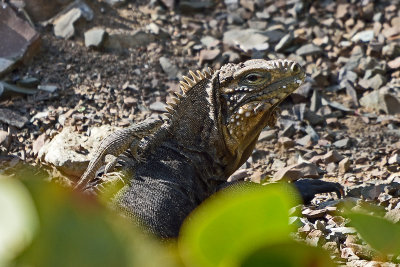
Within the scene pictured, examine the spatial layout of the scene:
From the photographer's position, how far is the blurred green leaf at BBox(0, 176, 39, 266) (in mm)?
794

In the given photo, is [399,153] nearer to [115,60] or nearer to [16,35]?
[115,60]

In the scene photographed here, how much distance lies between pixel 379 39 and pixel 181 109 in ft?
15.8

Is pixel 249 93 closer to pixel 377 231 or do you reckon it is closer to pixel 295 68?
pixel 295 68

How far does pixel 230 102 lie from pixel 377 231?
476cm

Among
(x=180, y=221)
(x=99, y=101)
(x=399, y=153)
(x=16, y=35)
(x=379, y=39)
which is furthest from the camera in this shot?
(x=379, y=39)

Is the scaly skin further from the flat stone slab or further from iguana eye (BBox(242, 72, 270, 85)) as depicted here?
the flat stone slab

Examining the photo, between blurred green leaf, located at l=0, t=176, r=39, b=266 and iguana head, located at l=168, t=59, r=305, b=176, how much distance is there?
4.81 meters

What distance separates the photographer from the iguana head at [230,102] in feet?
18.6

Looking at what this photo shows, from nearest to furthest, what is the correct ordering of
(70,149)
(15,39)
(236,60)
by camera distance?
1. (70,149)
2. (15,39)
3. (236,60)

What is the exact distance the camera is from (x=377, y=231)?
94 cm

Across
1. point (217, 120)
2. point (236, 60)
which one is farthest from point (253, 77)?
point (236, 60)

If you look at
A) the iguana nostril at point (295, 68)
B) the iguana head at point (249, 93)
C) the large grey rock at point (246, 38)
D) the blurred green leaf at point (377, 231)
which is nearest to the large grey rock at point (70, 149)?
the iguana head at point (249, 93)

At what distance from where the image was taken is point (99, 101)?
7934mm

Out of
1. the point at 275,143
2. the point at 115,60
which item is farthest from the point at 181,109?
the point at 115,60
